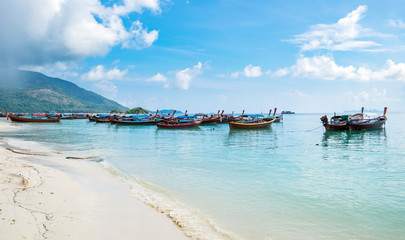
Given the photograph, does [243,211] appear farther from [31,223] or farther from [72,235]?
[31,223]

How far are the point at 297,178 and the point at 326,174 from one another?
2097 millimetres

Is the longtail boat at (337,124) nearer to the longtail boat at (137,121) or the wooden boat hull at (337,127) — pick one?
Result: the wooden boat hull at (337,127)

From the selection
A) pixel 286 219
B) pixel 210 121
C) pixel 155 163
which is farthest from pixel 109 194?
pixel 210 121

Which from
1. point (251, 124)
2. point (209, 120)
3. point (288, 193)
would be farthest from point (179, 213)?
point (209, 120)

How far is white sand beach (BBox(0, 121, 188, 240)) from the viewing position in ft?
15.8

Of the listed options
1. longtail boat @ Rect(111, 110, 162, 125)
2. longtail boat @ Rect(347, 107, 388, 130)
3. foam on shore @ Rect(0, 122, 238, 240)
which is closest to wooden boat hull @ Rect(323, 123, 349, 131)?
longtail boat @ Rect(347, 107, 388, 130)

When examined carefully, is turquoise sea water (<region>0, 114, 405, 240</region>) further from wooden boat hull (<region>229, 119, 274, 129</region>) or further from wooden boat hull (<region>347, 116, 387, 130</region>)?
wooden boat hull (<region>229, 119, 274, 129</region>)

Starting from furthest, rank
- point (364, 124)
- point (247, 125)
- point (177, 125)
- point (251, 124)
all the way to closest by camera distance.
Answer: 1. point (177, 125)
2. point (251, 124)
3. point (247, 125)
4. point (364, 124)

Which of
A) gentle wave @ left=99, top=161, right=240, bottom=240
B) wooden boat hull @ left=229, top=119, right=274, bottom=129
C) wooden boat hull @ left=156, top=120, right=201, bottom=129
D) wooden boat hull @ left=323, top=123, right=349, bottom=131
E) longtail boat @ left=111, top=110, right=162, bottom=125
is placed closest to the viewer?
gentle wave @ left=99, top=161, right=240, bottom=240

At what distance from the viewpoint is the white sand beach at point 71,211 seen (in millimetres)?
4823

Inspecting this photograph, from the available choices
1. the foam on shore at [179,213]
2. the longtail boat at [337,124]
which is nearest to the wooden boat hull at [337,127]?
the longtail boat at [337,124]

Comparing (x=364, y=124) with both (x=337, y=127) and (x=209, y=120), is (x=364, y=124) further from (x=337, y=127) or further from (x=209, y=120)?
(x=209, y=120)

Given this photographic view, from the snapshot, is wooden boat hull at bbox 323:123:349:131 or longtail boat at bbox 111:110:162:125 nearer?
wooden boat hull at bbox 323:123:349:131

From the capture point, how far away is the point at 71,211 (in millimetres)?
6125
